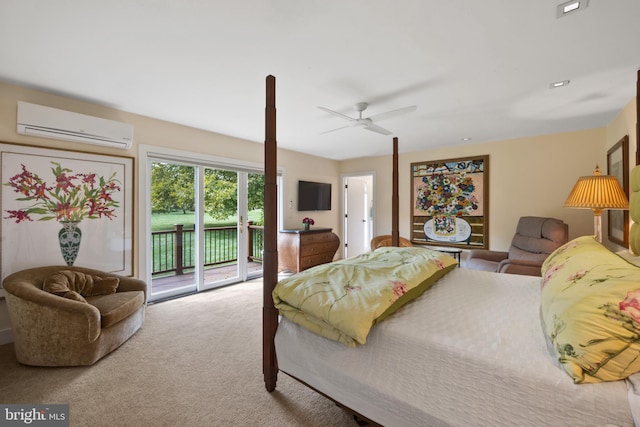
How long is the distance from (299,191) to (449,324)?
4.36m

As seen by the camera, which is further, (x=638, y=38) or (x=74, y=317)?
(x=74, y=317)

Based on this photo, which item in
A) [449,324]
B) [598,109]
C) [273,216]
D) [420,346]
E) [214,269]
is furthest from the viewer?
[214,269]

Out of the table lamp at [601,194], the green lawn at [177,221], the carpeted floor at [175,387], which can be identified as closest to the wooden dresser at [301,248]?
the green lawn at [177,221]

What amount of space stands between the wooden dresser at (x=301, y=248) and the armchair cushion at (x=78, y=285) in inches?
99.9

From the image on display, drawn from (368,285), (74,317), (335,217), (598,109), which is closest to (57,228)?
(74,317)

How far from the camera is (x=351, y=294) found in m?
1.42

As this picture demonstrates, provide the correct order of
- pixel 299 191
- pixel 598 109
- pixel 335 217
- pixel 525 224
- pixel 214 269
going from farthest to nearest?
pixel 335 217
pixel 299 191
pixel 214 269
pixel 525 224
pixel 598 109

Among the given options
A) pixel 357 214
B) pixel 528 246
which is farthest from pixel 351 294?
pixel 357 214

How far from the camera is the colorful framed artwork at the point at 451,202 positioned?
15.2ft

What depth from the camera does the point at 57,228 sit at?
2750mm

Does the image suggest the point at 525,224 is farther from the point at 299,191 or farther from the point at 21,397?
the point at 21,397

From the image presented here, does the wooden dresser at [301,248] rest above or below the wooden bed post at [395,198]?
below

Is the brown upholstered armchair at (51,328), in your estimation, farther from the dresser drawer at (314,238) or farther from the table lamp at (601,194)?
the table lamp at (601,194)

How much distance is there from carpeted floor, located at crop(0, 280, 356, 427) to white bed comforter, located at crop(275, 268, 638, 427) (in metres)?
0.32
